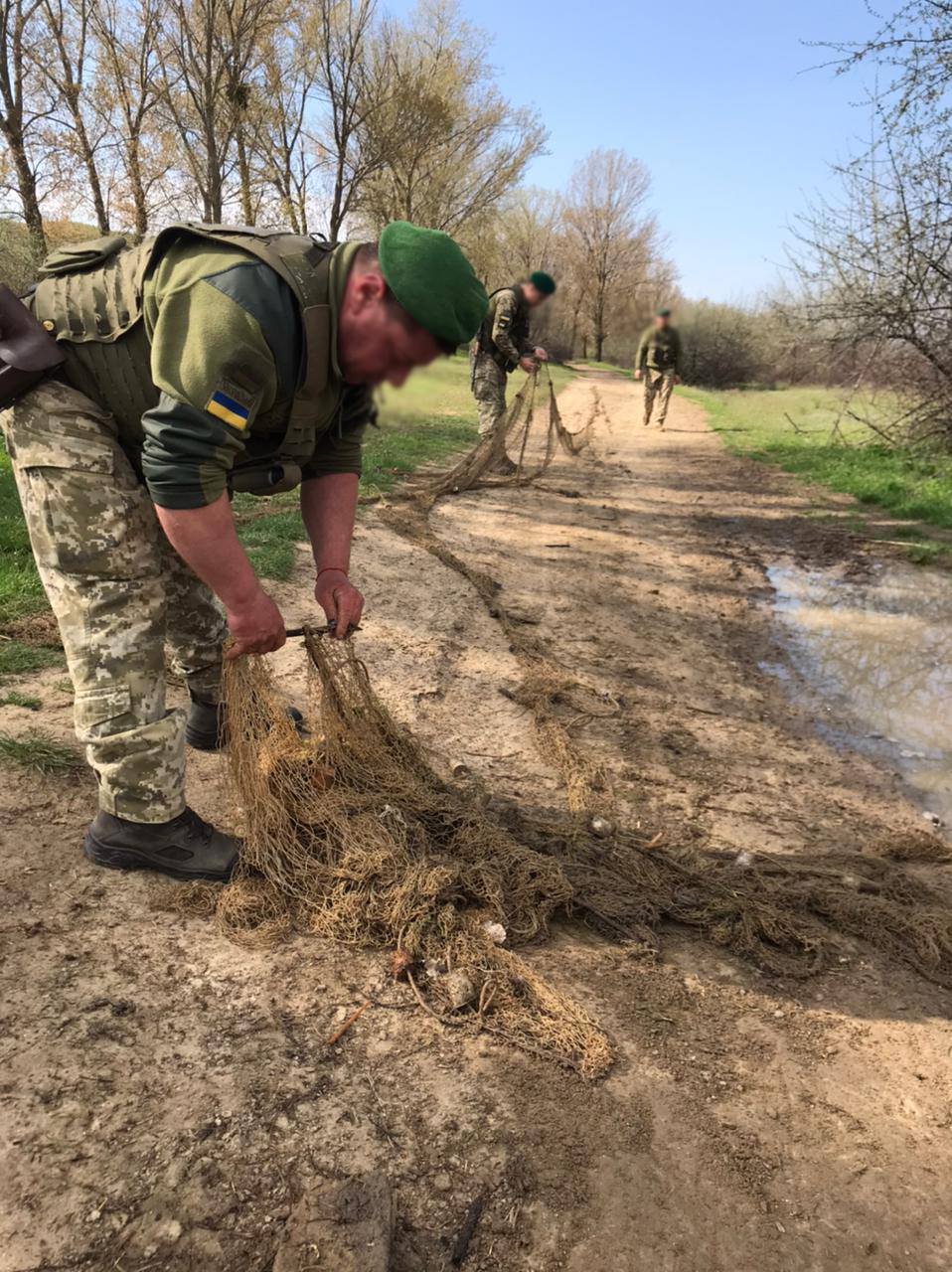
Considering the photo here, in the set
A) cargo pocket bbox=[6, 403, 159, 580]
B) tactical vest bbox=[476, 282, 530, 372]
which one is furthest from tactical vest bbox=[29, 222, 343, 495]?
tactical vest bbox=[476, 282, 530, 372]

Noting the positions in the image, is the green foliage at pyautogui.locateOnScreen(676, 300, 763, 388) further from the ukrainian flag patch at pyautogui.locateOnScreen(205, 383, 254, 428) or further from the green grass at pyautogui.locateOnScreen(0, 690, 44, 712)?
the ukrainian flag patch at pyautogui.locateOnScreen(205, 383, 254, 428)

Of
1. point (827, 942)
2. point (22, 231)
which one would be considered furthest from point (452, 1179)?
point (22, 231)

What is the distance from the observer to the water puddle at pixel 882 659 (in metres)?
4.15

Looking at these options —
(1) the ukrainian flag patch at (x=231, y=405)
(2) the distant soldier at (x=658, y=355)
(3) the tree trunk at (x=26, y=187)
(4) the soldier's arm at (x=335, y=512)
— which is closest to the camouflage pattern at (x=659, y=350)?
(2) the distant soldier at (x=658, y=355)

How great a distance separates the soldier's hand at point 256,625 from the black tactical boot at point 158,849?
629 mm

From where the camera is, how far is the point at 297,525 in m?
6.59

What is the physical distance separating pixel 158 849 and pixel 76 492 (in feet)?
3.61

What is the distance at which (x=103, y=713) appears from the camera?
2287mm

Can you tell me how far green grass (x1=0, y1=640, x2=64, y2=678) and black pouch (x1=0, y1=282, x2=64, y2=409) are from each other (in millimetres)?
1983

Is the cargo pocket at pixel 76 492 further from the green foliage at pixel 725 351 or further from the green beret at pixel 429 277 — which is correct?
the green foliage at pixel 725 351

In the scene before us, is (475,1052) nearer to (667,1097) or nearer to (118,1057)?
(667,1097)

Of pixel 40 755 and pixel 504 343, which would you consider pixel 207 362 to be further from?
pixel 504 343

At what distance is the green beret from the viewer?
1.84 m

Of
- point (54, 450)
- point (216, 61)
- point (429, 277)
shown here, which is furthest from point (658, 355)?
point (54, 450)
